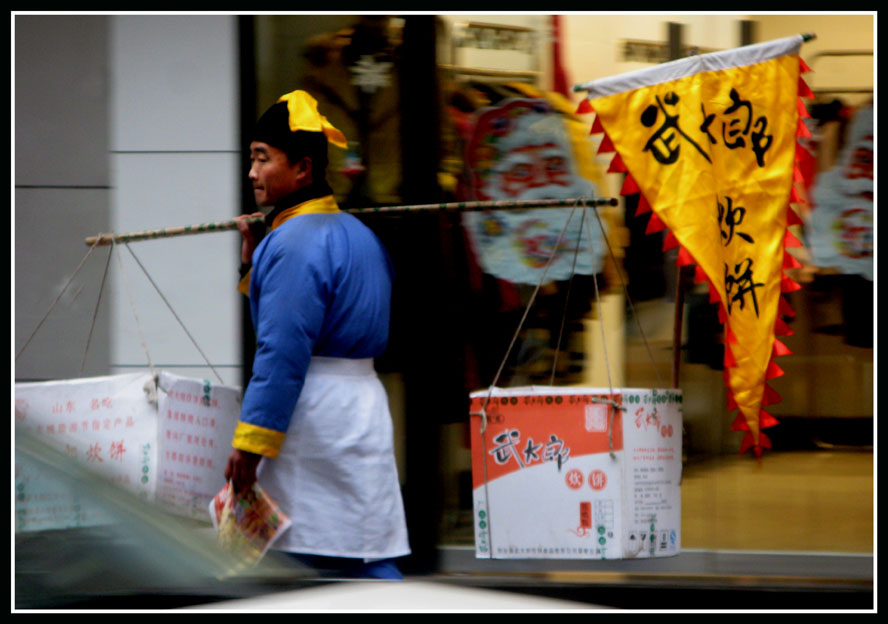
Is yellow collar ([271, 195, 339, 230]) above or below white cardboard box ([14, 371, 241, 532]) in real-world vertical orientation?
above

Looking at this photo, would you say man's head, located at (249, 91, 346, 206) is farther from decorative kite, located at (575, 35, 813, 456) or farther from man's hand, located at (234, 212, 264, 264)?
decorative kite, located at (575, 35, 813, 456)

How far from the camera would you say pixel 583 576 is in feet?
16.1

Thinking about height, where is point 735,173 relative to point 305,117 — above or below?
below

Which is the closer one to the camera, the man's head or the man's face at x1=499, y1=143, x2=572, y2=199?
the man's head

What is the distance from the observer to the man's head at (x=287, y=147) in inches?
155

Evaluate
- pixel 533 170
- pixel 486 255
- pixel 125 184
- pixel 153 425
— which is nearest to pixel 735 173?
pixel 533 170

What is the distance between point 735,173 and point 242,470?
75.7 inches

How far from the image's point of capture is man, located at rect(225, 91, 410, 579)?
3.71 m

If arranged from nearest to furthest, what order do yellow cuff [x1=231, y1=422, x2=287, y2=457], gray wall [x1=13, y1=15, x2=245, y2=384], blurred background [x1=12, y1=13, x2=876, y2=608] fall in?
yellow cuff [x1=231, y1=422, x2=287, y2=457] < blurred background [x1=12, y1=13, x2=876, y2=608] < gray wall [x1=13, y1=15, x2=245, y2=384]

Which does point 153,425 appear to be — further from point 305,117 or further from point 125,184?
point 125,184

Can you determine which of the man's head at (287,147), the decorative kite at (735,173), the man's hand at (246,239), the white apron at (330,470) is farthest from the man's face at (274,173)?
the decorative kite at (735,173)

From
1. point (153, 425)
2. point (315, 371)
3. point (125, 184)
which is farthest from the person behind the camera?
point (125, 184)

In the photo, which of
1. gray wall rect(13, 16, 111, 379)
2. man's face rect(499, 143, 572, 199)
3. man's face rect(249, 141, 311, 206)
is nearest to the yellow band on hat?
man's face rect(249, 141, 311, 206)

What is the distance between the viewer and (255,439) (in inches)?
146
